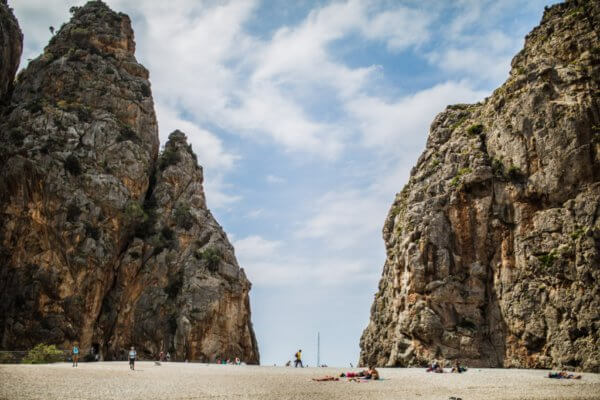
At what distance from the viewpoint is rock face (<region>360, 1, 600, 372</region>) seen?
5069cm

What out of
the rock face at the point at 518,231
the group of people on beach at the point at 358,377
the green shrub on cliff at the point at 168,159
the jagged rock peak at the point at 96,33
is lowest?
the group of people on beach at the point at 358,377

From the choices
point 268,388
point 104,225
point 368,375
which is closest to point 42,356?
point 104,225

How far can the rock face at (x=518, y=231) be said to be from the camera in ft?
166

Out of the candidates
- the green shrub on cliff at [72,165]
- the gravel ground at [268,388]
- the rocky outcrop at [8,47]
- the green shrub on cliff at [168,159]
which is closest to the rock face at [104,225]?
the green shrub on cliff at [72,165]

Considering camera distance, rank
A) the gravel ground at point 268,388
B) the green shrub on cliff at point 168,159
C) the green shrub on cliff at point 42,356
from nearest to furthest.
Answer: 1. the gravel ground at point 268,388
2. the green shrub on cliff at point 42,356
3. the green shrub on cliff at point 168,159

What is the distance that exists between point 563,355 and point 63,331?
182ft

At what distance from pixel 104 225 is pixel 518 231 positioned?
53329mm

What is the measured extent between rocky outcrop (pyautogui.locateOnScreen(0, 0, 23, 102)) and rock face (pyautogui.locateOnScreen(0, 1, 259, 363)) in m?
2.76

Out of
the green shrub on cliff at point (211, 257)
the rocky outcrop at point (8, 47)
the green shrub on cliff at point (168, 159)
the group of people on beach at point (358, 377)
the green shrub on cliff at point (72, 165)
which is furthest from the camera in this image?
the green shrub on cliff at point (168, 159)

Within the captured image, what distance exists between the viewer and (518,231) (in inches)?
2231

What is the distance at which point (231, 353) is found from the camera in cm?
7506

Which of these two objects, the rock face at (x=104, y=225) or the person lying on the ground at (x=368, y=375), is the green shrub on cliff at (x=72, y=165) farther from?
the person lying on the ground at (x=368, y=375)

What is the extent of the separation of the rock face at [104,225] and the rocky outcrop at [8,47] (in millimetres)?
2758

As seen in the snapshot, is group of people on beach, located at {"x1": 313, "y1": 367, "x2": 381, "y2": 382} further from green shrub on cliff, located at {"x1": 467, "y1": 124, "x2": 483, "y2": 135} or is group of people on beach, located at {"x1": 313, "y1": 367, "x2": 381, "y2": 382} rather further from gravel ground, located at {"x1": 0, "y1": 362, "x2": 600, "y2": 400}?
green shrub on cliff, located at {"x1": 467, "y1": 124, "x2": 483, "y2": 135}
